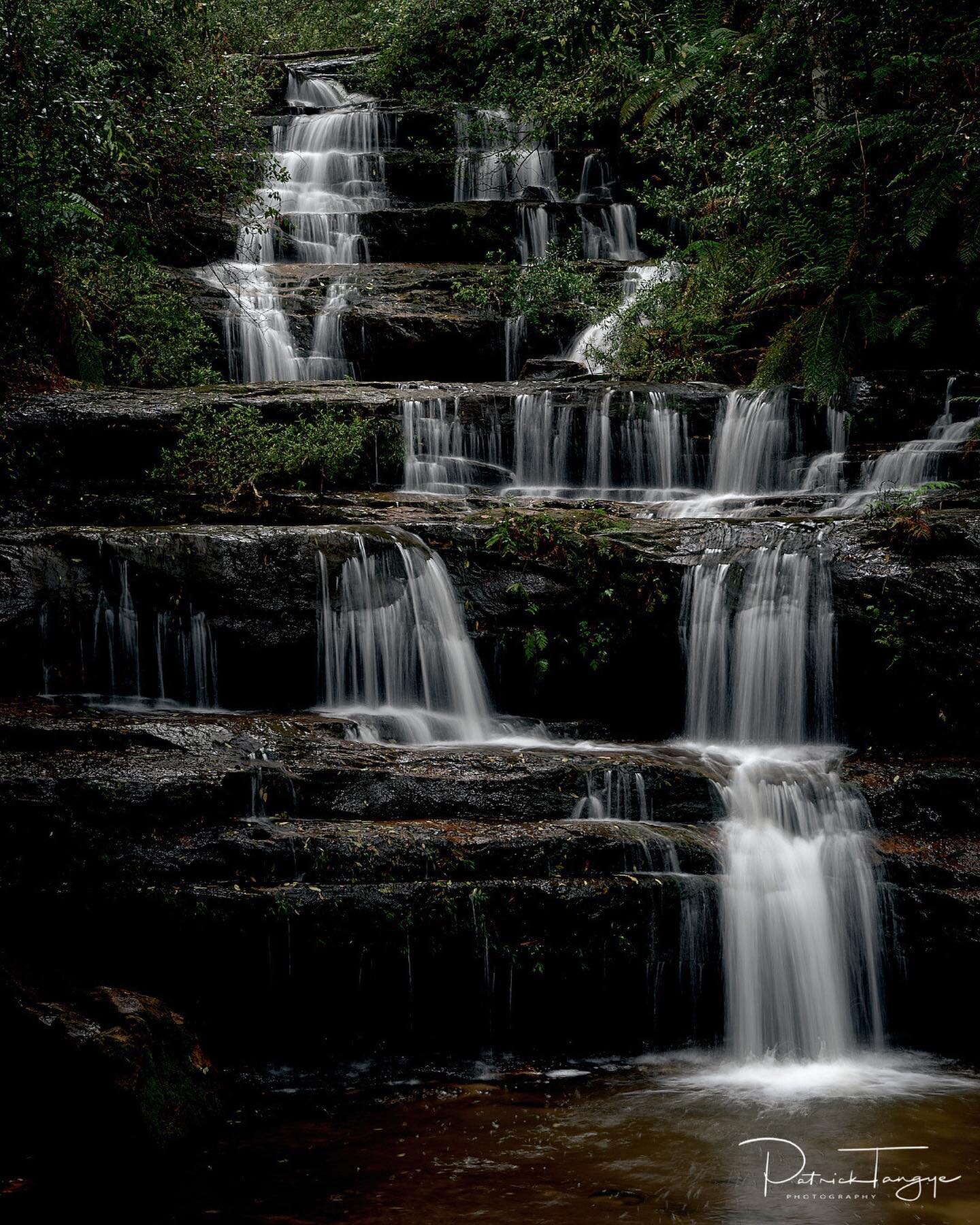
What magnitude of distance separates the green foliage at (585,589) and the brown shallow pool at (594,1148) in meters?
3.51

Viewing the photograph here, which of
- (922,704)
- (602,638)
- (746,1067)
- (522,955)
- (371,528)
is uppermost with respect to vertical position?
(371,528)

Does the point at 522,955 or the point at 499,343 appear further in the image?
the point at 499,343

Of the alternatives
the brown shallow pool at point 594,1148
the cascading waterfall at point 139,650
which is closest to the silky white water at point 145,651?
the cascading waterfall at point 139,650

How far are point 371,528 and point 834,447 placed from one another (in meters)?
5.58

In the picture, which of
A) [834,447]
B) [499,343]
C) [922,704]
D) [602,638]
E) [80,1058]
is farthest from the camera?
[499,343]

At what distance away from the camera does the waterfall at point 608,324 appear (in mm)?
13797

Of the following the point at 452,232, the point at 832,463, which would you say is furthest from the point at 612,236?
the point at 832,463

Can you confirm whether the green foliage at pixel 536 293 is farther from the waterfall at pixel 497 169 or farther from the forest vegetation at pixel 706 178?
the waterfall at pixel 497 169

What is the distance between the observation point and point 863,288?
35.0ft

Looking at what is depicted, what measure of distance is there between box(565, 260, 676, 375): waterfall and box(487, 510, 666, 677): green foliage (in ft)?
19.8

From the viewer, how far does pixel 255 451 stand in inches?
381

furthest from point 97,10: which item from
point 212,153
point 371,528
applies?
point 371,528

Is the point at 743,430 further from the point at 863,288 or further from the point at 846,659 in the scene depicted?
the point at 846,659
